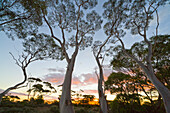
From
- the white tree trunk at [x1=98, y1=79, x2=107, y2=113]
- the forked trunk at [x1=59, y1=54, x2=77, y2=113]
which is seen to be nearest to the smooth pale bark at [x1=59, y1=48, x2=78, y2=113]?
the forked trunk at [x1=59, y1=54, x2=77, y2=113]

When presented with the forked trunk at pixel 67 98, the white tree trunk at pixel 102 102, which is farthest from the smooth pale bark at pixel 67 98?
the white tree trunk at pixel 102 102

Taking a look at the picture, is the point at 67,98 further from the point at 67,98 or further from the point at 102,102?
the point at 102,102

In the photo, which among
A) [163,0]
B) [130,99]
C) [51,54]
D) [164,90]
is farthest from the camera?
[130,99]

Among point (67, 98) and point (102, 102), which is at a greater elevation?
point (67, 98)

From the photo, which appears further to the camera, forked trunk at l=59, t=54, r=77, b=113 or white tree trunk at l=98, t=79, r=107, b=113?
white tree trunk at l=98, t=79, r=107, b=113

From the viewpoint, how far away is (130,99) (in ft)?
31.4

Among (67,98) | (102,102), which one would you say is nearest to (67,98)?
(67,98)

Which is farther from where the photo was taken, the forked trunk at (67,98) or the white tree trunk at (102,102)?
the white tree trunk at (102,102)

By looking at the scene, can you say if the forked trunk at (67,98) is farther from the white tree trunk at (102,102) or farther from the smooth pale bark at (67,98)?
the white tree trunk at (102,102)

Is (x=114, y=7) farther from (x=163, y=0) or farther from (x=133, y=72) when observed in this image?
(x=133, y=72)

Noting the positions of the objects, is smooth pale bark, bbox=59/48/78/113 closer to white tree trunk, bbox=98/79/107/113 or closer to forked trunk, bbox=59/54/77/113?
forked trunk, bbox=59/54/77/113

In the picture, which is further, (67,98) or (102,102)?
(102,102)

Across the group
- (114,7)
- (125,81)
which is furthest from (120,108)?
(114,7)

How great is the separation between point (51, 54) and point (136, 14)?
8883mm
